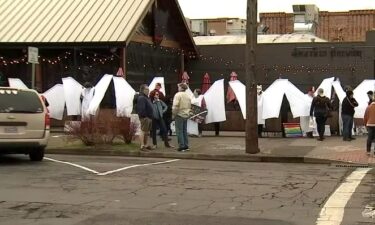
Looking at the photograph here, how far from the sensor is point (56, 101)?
69.9 feet

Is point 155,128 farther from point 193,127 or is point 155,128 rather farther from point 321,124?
point 321,124

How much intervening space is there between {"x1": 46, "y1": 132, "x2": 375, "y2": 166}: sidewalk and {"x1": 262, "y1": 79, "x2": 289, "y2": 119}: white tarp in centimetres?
121

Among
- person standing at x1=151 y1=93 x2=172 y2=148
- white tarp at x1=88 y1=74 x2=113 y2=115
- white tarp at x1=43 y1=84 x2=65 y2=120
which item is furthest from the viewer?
white tarp at x1=43 y1=84 x2=65 y2=120

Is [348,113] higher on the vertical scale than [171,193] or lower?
higher

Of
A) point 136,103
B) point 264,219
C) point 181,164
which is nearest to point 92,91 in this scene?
point 136,103

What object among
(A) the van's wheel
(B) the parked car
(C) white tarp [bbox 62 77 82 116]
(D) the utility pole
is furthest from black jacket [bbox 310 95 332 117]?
(A) the van's wheel

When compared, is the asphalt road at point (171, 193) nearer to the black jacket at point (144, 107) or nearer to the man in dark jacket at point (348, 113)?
the black jacket at point (144, 107)

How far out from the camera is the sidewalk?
14.6 metres

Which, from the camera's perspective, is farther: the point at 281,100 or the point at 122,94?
the point at 122,94

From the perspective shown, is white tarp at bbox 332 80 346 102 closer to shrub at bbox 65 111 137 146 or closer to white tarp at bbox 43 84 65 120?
shrub at bbox 65 111 137 146

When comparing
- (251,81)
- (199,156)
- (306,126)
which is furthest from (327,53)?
(199,156)

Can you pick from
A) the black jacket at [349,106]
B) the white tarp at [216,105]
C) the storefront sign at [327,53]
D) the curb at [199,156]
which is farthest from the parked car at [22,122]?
the storefront sign at [327,53]

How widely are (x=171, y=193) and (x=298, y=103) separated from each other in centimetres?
1092

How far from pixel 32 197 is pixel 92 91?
11510 mm
